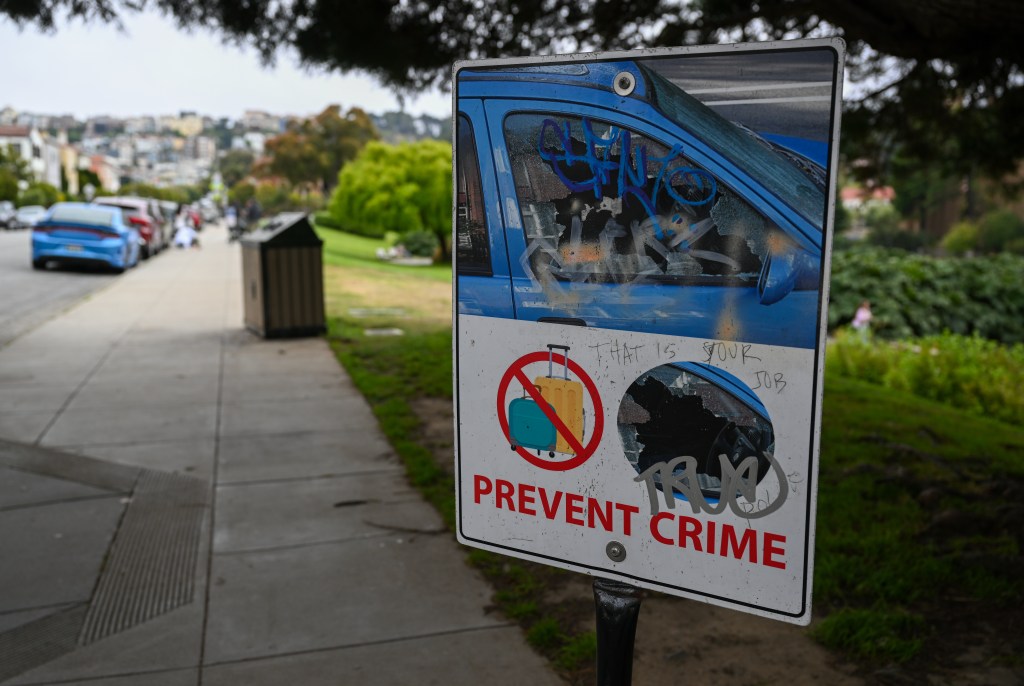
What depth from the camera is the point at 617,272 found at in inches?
67.3

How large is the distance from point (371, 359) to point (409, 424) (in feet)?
10.5

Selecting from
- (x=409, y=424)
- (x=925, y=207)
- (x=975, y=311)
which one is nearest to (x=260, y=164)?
→ (x=925, y=207)

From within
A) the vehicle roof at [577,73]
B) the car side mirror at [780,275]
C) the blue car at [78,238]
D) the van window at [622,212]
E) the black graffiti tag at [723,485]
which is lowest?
the blue car at [78,238]

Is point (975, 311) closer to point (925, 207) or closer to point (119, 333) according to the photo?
point (119, 333)

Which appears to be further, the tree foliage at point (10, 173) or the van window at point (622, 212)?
the tree foliage at point (10, 173)

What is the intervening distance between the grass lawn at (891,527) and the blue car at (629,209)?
2245mm

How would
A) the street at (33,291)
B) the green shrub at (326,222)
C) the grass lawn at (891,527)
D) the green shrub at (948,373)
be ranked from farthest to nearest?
the green shrub at (326,222) → the street at (33,291) → the green shrub at (948,373) → the grass lawn at (891,527)

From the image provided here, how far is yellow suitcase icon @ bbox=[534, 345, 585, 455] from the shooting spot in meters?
1.80

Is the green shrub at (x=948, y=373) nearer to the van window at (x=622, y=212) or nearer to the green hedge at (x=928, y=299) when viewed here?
the green hedge at (x=928, y=299)

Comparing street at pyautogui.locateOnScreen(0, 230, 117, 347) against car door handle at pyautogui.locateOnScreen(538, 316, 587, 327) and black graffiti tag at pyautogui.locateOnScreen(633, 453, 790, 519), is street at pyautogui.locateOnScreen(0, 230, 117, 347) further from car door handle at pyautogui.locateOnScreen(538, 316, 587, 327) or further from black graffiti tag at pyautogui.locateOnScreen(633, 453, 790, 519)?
black graffiti tag at pyautogui.locateOnScreen(633, 453, 790, 519)

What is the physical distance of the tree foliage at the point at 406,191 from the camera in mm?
30672

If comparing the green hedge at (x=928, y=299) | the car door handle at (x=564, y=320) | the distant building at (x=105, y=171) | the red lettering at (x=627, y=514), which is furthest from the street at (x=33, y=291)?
the distant building at (x=105, y=171)

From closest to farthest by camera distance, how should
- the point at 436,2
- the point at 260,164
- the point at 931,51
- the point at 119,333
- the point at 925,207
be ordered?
the point at 931,51
the point at 436,2
the point at 119,333
the point at 925,207
the point at 260,164

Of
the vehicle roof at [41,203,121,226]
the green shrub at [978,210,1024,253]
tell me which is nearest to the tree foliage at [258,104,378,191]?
the green shrub at [978,210,1024,253]
